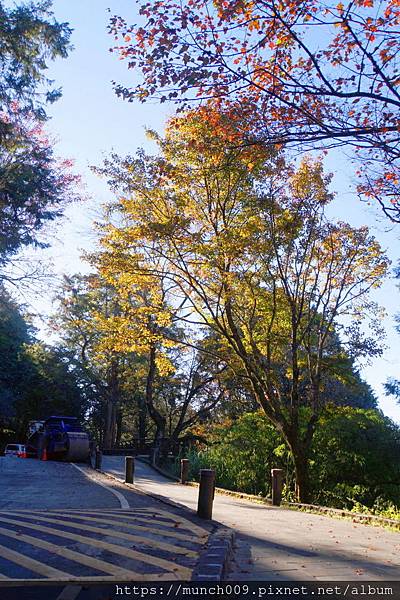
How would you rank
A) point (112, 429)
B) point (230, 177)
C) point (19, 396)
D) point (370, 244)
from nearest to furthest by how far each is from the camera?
1. point (230, 177)
2. point (370, 244)
3. point (19, 396)
4. point (112, 429)

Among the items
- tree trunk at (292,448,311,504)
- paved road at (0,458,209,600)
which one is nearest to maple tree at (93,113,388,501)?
tree trunk at (292,448,311,504)

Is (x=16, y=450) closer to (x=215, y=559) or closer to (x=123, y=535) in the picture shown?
(x=123, y=535)

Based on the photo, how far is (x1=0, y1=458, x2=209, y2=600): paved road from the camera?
5039 mm

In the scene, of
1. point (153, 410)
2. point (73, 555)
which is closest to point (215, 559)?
point (73, 555)

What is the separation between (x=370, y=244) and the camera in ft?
56.0

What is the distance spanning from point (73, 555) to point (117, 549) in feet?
1.74

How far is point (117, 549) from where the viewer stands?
5.98m

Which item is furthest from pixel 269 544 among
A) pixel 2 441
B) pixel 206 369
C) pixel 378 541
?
pixel 2 441

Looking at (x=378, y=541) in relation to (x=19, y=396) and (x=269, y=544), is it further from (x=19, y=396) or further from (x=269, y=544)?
(x=19, y=396)

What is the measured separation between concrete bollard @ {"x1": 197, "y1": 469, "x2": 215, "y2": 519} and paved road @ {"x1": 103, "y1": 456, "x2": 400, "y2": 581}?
0.60m

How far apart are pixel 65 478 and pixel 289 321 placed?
8.77 metres

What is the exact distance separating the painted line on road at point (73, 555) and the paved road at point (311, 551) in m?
1.11

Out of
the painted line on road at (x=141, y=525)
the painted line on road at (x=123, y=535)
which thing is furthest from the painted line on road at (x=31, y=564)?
the painted line on road at (x=141, y=525)

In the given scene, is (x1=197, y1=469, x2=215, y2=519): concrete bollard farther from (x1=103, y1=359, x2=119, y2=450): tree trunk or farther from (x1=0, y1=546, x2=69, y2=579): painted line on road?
(x1=103, y1=359, x2=119, y2=450): tree trunk
